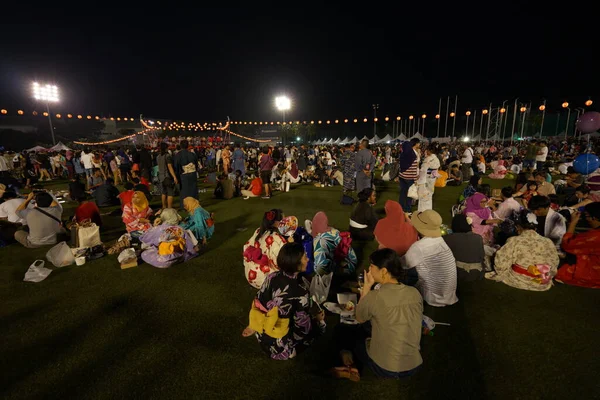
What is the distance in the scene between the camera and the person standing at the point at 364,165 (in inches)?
352

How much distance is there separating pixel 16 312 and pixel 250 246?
311cm

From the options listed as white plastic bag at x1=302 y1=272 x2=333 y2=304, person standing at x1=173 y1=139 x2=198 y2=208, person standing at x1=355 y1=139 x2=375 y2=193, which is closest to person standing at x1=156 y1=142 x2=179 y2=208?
person standing at x1=173 y1=139 x2=198 y2=208

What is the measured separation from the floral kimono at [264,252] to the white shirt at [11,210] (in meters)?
6.08

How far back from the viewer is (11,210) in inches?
264

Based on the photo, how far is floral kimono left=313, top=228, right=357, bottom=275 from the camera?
14.3 feet

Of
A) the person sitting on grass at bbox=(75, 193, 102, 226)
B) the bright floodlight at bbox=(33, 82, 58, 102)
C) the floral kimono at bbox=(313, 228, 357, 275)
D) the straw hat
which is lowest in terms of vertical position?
the floral kimono at bbox=(313, 228, 357, 275)

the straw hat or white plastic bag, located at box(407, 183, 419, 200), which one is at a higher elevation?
the straw hat

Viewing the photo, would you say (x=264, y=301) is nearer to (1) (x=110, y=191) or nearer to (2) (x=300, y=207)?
(2) (x=300, y=207)

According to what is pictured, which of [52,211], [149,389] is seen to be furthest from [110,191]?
[149,389]

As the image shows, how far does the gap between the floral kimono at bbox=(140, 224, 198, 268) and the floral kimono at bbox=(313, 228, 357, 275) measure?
239 cm

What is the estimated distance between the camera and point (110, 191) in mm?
9820

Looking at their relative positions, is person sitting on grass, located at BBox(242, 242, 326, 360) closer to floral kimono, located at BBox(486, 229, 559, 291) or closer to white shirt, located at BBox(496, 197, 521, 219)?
floral kimono, located at BBox(486, 229, 559, 291)

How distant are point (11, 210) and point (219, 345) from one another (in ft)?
22.2

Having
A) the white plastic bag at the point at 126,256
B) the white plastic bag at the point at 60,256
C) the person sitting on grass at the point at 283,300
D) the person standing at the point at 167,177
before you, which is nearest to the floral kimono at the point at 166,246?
the white plastic bag at the point at 126,256
